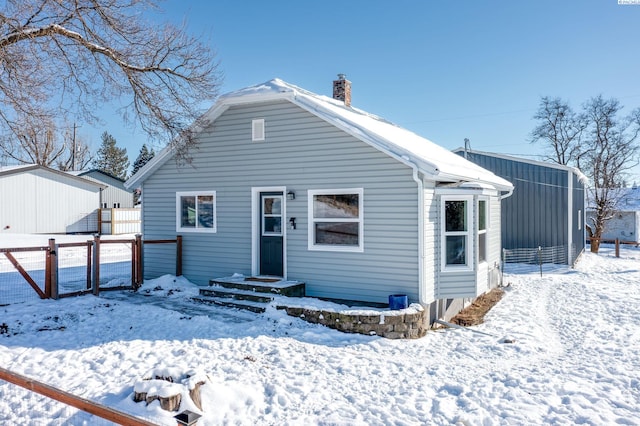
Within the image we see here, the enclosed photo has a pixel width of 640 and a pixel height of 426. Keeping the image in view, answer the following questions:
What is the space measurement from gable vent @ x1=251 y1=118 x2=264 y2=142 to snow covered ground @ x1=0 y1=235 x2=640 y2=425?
393cm

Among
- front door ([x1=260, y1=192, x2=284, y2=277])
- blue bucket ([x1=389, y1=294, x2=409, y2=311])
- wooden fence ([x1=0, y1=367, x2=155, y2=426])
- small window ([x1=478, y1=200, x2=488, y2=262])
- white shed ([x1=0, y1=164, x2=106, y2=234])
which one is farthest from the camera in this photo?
white shed ([x1=0, y1=164, x2=106, y2=234])

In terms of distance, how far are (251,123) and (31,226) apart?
21.1m

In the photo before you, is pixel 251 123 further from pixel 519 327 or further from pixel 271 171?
pixel 519 327

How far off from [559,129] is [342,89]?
1074 inches

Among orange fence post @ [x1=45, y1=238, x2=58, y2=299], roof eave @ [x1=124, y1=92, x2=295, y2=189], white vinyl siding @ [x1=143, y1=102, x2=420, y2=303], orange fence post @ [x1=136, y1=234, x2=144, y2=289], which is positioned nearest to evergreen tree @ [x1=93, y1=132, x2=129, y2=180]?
roof eave @ [x1=124, y1=92, x2=295, y2=189]

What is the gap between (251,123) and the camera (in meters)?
9.78

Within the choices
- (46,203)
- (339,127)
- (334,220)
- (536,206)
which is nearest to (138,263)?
(334,220)

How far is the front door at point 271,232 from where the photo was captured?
9.57m

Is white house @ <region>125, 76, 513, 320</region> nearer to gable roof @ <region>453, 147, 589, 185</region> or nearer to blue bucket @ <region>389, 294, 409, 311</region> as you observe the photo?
blue bucket @ <region>389, 294, 409, 311</region>

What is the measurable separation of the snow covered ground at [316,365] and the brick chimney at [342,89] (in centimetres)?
688

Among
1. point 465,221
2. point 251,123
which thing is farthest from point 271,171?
point 465,221

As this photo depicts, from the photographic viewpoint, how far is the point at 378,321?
24.3 feet

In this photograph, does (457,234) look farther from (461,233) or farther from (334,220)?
(334,220)

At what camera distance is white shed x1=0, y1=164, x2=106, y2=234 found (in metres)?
23.4
